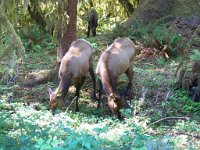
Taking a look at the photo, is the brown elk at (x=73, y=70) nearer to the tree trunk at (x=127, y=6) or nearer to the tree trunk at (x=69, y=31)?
the tree trunk at (x=69, y=31)

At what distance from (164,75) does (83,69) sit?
257cm

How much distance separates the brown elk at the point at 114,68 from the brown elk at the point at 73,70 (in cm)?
52

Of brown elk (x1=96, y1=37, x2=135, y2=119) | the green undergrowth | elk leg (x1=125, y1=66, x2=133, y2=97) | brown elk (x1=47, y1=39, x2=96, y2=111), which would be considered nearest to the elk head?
brown elk (x1=47, y1=39, x2=96, y2=111)

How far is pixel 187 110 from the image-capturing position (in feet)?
30.4

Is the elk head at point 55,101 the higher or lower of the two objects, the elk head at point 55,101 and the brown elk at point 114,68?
the lower

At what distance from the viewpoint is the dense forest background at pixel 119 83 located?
5220 mm

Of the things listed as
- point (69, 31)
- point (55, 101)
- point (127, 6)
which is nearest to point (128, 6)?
point (127, 6)

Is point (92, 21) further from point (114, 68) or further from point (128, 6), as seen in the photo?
point (114, 68)

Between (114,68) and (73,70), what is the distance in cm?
99

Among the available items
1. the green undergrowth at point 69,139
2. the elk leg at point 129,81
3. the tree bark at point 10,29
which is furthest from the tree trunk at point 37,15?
the green undergrowth at point 69,139

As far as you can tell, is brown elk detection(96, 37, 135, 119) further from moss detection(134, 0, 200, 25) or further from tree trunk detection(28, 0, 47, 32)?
tree trunk detection(28, 0, 47, 32)

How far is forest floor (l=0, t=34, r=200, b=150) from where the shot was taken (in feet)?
15.9

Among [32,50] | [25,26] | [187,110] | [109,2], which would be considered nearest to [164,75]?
[187,110]

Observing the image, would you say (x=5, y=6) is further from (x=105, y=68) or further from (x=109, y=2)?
(x=109, y=2)
